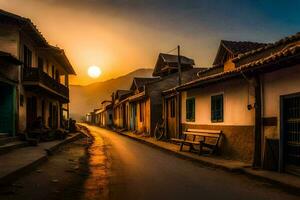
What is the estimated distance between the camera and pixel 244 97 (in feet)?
46.3

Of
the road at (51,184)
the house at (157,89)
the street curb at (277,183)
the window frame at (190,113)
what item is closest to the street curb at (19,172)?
the road at (51,184)

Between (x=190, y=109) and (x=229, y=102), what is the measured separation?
17.7 ft

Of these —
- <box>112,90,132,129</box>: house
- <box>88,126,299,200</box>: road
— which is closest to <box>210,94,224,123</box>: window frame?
<box>88,126,299,200</box>: road

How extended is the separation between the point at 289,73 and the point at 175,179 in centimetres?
424

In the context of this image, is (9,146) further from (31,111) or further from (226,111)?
(31,111)

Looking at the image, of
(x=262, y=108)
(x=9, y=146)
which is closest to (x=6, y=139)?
(x=9, y=146)

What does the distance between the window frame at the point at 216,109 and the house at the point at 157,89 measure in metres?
14.6

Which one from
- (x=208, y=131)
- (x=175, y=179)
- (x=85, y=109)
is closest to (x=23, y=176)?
(x=175, y=179)

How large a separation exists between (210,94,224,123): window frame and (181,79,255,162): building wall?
0.53ft

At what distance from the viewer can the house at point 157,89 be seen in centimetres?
3197

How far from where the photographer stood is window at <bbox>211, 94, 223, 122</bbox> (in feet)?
53.5

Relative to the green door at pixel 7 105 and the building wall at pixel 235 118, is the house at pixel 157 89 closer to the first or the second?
the building wall at pixel 235 118

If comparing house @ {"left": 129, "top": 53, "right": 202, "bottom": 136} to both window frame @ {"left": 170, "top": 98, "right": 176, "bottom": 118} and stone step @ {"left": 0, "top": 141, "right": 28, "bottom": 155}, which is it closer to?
window frame @ {"left": 170, "top": 98, "right": 176, "bottom": 118}

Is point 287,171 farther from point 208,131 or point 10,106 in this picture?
point 10,106
